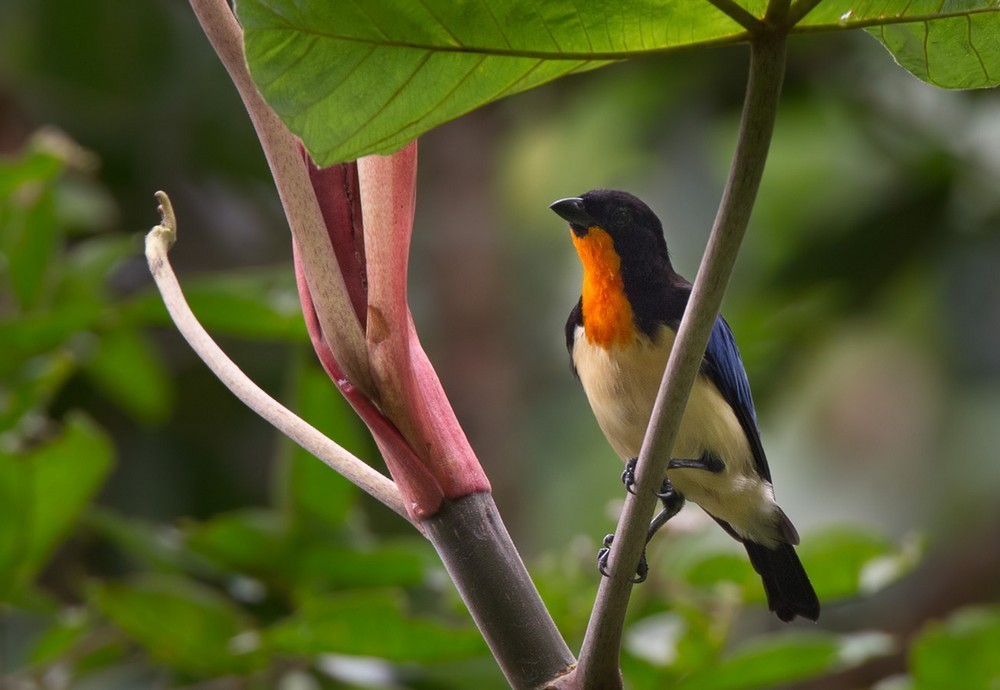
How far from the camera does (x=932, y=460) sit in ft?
10.1

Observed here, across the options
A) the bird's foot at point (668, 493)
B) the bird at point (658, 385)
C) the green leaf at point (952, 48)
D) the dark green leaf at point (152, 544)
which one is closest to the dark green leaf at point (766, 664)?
the bird at point (658, 385)

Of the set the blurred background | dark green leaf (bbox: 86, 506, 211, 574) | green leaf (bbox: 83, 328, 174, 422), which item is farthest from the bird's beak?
the blurred background

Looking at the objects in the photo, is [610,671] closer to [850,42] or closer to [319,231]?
[319,231]

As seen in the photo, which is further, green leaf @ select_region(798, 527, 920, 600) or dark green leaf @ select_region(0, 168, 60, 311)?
dark green leaf @ select_region(0, 168, 60, 311)

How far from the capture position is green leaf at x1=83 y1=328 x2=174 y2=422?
174 centimetres

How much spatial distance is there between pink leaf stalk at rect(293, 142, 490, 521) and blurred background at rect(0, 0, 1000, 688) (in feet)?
5.10

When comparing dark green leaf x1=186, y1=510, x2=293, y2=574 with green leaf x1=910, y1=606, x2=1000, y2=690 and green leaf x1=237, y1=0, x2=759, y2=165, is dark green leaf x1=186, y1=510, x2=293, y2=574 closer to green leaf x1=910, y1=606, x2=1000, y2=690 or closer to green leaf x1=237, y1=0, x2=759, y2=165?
green leaf x1=910, y1=606, x2=1000, y2=690

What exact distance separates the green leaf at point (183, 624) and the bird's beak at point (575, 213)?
61cm

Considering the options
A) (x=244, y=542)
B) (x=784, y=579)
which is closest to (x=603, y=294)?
(x=784, y=579)

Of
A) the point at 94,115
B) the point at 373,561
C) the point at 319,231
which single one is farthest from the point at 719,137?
the point at 319,231

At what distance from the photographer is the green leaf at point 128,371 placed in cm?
174

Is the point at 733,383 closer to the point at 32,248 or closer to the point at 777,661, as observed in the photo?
the point at 777,661

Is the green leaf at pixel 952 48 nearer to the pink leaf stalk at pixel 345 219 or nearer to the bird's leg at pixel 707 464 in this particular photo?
the pink leaf stalk at pixel 345 219

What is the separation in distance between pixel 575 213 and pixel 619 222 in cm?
4
